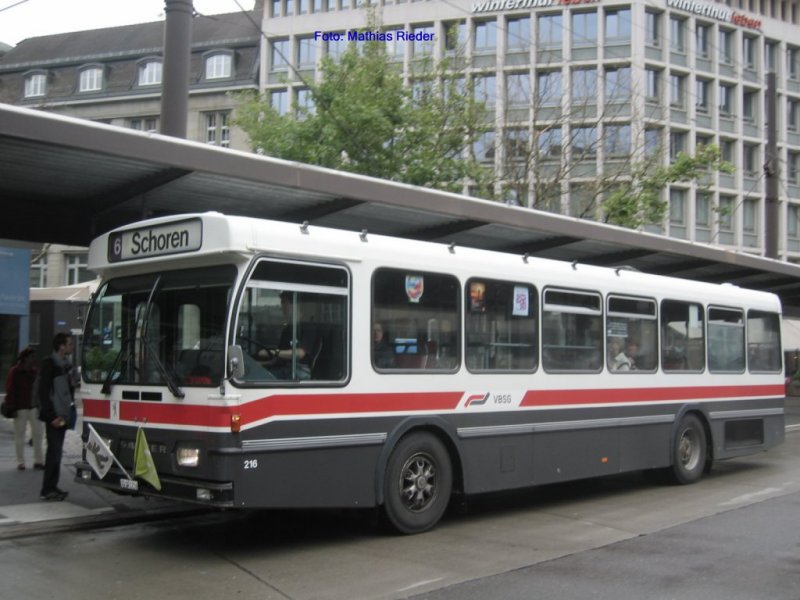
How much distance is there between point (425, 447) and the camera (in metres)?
8.91

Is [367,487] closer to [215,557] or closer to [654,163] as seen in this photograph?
[215,557]

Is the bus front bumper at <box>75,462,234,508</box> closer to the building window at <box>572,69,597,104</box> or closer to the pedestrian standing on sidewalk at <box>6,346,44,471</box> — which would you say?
the pedestrian standing on sidewalk at <box>6,346,44,471</box>

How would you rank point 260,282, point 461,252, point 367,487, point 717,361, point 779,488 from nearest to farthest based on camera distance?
point 260,282 → point 367,487 → point 461,252 → point 779,488 → point 717,361

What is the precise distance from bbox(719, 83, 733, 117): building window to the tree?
3679 centimetres

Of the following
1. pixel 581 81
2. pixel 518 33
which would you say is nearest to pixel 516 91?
pixel 581 81

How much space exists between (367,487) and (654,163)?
61.3 feet

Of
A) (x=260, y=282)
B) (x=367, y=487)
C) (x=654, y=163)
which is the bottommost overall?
(x=367, y=487)

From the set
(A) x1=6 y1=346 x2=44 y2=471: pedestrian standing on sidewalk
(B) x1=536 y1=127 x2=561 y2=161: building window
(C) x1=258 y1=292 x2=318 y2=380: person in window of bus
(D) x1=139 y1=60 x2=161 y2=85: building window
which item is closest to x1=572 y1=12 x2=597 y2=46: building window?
(D) x1=139 y1=60 x2=161 y2=85: building window

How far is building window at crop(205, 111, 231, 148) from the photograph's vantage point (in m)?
49.4

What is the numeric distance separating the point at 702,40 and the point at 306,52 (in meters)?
22.9

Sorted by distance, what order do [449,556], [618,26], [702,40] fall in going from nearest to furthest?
[449,556] → [618,26] → [702,40]

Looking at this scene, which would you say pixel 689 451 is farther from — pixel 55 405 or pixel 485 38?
pixel 485 38

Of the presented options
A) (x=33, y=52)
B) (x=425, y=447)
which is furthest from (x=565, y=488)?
(x=33, y=52)

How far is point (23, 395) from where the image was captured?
38.0 ft
